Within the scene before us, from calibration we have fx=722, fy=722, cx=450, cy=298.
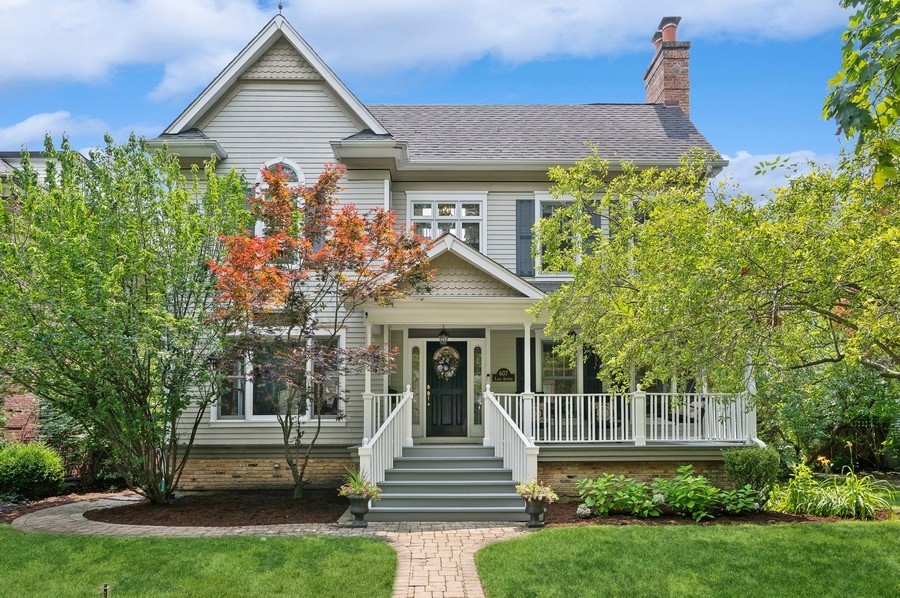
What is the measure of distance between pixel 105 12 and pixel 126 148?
11.0 ft

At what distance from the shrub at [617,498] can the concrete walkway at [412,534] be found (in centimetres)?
142

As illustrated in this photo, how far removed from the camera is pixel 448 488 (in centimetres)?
1151

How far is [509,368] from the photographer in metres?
15.0

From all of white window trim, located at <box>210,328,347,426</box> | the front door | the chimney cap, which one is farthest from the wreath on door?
the chimney cap

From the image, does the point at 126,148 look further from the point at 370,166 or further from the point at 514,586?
the point at 514,586

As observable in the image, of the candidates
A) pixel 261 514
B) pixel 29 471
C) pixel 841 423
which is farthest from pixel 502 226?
pixel 29 471

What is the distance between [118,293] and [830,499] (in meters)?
11.0

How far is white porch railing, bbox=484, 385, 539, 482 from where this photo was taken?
10742 mm

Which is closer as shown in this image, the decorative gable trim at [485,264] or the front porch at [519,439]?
the front porch at [519,439]

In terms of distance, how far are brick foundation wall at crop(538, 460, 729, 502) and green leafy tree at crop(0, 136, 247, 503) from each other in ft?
19.2

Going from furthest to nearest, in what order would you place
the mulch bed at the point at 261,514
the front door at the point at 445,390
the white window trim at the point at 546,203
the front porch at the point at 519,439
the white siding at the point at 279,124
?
the white window trim at the point at 546,203 → the white siding at the point at 279,124 → the front door at the point at 445,390 → the front porch at the point at 519,439 → the mulch bed at the point at 261,514

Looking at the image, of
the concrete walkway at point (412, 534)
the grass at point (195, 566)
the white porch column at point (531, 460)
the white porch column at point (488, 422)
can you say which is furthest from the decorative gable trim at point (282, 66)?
the grass at point (195, 566)

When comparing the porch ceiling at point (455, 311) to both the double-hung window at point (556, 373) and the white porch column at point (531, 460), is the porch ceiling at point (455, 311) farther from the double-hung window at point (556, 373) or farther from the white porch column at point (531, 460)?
the white porch column at point (531, 460)

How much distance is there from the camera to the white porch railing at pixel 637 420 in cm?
1260
